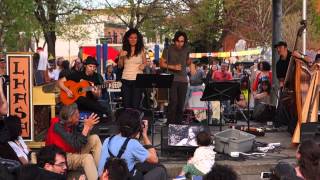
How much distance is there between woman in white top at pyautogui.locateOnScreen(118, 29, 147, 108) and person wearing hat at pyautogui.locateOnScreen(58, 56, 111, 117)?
47 cm

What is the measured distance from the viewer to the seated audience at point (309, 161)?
4352mm

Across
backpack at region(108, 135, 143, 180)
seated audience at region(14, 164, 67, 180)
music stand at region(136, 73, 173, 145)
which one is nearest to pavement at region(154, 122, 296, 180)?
music stand at region(136, 73, 173, 145)

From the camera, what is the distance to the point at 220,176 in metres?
3.54

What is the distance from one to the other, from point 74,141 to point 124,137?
130cm

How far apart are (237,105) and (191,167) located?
6.13m

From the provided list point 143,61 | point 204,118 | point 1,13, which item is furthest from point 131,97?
point 1,13

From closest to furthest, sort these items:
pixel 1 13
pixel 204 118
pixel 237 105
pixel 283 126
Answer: pixel 283 126, pixel 204 118, pixel 237 105, pixel 1 13

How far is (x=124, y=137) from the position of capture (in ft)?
18.9

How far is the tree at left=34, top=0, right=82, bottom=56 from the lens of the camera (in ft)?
86.0

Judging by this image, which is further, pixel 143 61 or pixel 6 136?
pixel 143 61

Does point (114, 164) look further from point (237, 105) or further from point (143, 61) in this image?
point (237, 105)

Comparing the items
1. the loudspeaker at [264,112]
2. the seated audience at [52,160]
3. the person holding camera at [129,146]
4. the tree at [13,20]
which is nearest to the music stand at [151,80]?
the person holding camera at [129,146]

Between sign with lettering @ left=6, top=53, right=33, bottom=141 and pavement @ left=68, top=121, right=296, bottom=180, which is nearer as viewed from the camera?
pavement @ left=68, top=121, right=296, bottom=180

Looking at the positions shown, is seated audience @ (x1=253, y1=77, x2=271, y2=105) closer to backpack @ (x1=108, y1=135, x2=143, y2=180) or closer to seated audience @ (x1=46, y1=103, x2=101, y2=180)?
seated audience @ (x1=46, y1=103, x2=101, y2=180)
